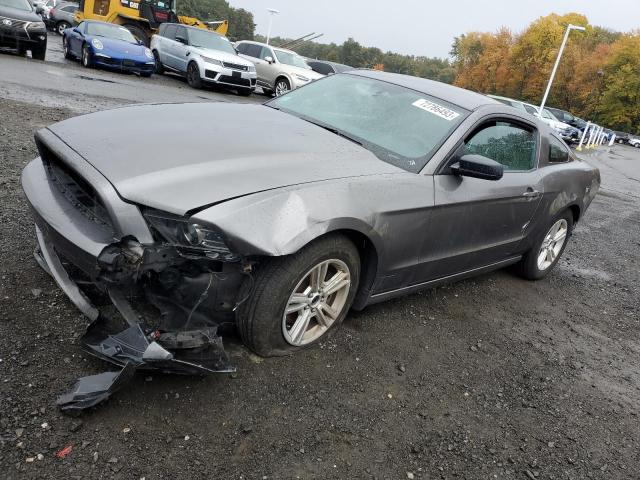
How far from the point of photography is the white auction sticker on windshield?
359 centimetres

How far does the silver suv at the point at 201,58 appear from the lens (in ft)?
50.1

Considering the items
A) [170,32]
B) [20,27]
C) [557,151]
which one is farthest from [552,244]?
[170,32]

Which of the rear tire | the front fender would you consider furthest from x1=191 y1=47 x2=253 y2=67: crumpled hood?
the front fender

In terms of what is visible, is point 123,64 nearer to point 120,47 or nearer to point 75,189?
point 120,47

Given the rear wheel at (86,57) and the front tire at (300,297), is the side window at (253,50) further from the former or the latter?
the front tire at (300,297)

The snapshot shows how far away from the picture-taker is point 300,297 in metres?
2.79

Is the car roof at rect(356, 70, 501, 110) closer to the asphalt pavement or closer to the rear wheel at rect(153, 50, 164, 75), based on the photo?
the asphalt pavement

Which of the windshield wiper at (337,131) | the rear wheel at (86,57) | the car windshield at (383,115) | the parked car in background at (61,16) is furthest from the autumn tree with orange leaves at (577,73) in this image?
the windshield wiper at (337,131)

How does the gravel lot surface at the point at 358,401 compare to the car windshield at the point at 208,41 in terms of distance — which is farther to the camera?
the car windshield at the point at 208,41

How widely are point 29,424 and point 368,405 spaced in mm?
1516

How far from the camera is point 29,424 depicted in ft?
6.97

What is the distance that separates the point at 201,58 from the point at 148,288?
46.8 feet

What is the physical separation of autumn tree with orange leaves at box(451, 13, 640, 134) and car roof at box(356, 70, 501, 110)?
58694 millimetres

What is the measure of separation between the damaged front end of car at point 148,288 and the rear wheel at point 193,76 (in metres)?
13.6
